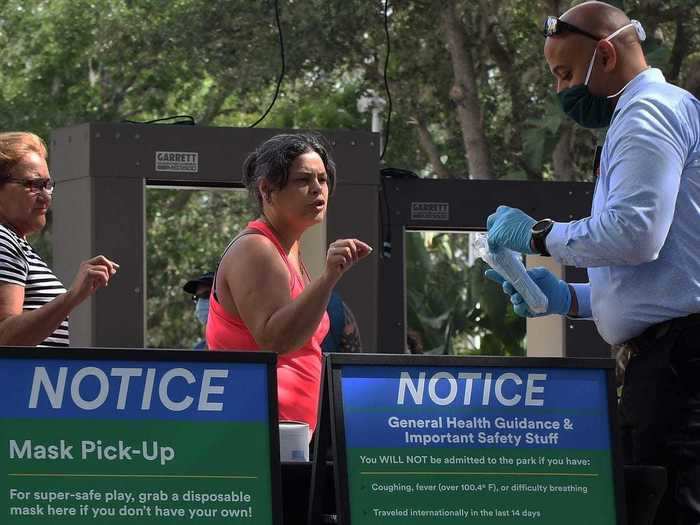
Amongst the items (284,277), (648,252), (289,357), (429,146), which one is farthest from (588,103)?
(429,146)

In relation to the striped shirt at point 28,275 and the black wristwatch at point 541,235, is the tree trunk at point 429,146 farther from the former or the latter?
the black wristwatch at point 541,235

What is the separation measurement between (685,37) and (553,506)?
592 inches

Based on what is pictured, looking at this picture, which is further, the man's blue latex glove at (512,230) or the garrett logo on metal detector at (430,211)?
the garrett logo on metal detector at (430,211)

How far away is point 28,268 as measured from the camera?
12.9 feet

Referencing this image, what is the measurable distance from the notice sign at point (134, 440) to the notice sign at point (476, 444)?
0.68 feet

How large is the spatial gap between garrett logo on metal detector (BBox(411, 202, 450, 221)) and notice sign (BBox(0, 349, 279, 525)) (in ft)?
11.3

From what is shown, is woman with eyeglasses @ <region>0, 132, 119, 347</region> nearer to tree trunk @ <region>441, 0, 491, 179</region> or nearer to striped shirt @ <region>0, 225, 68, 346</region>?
striped shirt @ <region>0, 225, 68, 346</region>

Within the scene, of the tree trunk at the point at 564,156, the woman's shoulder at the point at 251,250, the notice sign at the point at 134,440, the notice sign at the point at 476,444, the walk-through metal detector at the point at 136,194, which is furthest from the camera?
the tree trunk at the point at 564,156

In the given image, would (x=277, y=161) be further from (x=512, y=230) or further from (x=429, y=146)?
(x=429, y=146)

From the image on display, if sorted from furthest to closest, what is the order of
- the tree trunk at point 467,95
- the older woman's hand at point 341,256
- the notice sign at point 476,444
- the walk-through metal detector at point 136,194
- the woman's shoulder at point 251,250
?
the tree trunk at point 467,95 < the walk-through metal detector at point 136,194 < the woman's shoulder at point 251,250 < the older woman's hand at point 341,256 < the notice sign at point 476,444

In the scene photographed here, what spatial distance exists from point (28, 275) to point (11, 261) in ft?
0.54

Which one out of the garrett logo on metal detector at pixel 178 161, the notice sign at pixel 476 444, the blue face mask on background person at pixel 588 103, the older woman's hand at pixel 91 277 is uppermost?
the garrett logo on metal detector at pixel 178 161

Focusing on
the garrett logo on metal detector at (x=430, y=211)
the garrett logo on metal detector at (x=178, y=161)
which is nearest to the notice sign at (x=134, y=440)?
the garrett logo on metal detector at (x=178, y=161)

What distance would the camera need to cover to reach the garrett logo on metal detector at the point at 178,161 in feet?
18.5
